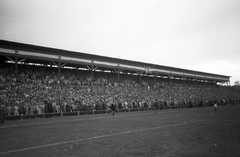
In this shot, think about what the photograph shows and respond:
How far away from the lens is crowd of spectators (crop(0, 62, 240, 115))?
24.8m

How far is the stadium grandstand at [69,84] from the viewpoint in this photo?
25.4m

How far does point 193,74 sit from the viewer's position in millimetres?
64812

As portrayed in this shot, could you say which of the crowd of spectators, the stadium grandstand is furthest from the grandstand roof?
the crowd of spectators

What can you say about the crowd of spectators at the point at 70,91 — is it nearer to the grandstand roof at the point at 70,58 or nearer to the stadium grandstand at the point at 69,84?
the stadium grandstand at the point at 69,84

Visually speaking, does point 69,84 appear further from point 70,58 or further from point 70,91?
point 70,58

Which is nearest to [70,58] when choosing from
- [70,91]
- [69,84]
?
[69,84]

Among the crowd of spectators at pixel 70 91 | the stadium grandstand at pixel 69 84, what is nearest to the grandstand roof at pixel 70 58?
the stadium grandstand at pixel 69 84

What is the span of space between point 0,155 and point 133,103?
29236mm

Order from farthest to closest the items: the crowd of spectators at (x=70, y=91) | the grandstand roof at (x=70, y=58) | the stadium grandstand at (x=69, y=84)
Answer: the grandstand roof at (x=70, y=58)
the stadium grandstand at (x=69, y=84)
the crowd of spectators at (x=70, y=91)

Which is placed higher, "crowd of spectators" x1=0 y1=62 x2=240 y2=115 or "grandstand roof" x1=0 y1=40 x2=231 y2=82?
"grandstand roof" x1=0 y1=40 x2=231 y2=82

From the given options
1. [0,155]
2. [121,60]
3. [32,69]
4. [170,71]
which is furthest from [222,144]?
[170,71]

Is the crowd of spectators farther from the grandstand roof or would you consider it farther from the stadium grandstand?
the grandstand roof

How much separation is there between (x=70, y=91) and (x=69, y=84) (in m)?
2.02

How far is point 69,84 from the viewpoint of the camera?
3300 centimetres
